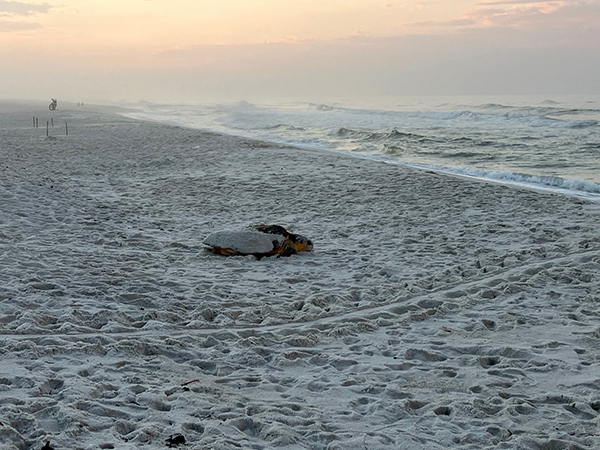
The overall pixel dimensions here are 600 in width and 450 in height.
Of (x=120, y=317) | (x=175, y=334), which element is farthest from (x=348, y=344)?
(x=120, y=317)

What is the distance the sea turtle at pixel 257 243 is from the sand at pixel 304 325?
0.15 metres

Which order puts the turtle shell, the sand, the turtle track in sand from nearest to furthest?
1. the sand
2. the turtle track in sand
3. the turtle shell

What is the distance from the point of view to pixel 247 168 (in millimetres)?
14555

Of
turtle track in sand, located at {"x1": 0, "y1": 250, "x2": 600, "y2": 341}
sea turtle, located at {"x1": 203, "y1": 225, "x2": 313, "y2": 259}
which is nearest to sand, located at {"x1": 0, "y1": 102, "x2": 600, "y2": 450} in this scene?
turtle track in sand, located at {"x1": 0, "y1": 250, "x2": 600, "y2": 341}

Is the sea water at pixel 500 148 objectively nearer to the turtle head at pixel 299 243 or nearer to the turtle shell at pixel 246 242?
the turtle head at pixel 299 243

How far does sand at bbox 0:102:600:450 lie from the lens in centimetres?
334

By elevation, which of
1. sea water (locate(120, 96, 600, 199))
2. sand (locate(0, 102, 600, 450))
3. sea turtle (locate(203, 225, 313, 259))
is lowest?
sand (locate(0, 102, 600, 450))

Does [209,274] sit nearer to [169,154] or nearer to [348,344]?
[348,344]

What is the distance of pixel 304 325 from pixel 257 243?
2316 millimetres

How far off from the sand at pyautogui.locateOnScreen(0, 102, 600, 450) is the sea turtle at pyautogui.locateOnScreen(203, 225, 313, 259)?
150mm

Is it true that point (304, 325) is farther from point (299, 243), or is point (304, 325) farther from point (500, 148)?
point (500, 148)

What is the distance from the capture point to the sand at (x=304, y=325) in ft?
11.0

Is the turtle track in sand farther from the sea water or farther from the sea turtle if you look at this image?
the sea water

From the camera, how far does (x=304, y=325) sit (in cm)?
503
